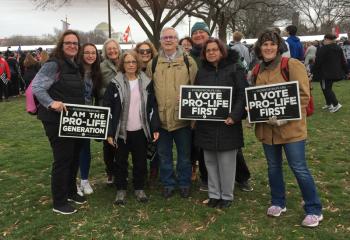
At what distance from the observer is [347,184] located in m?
6.10

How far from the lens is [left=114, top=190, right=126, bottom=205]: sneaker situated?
5.57 m

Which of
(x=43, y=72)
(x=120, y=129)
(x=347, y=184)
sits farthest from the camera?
(x=347, y=184)

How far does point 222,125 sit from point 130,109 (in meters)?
1.20

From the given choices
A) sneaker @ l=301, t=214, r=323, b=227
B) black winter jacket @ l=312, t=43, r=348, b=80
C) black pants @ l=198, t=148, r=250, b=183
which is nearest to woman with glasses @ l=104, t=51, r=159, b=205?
black pants @ l=198, t=148, r=250, b=183

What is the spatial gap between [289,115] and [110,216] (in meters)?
2.49

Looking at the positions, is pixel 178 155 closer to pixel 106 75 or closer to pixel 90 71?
pixel 106 75

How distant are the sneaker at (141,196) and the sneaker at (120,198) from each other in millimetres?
177

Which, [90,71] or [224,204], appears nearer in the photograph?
[224,204]

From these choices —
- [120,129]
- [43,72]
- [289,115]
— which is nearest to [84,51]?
[43,72]

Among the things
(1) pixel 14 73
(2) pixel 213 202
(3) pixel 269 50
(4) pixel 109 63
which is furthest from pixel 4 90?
(3) pixel 269 50

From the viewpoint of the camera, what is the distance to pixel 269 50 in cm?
460

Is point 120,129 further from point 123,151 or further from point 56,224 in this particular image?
point 56,224

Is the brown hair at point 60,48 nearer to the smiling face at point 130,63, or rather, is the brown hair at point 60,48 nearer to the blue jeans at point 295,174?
the smiling face at point 130,63

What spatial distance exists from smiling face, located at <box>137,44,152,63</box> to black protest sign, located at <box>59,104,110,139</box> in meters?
1.11
